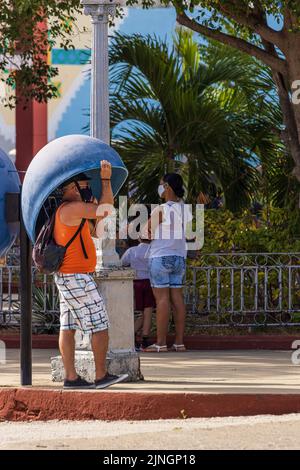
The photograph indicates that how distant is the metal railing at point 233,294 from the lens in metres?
14.6

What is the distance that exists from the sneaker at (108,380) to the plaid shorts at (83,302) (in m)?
0.37

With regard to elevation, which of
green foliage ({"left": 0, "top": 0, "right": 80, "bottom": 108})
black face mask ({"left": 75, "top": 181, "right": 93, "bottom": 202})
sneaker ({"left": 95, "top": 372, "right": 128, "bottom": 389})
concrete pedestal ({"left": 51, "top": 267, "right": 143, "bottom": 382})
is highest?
green foliage ({"left": 0, "top": 0, "right": 80, "bottom": 108})

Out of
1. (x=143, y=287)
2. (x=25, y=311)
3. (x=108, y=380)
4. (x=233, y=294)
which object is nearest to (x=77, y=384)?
(x=108, y=380)

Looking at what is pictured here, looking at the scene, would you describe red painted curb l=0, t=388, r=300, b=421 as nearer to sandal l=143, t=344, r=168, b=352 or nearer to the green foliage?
sandal l=143, t=344, r=168, b=352

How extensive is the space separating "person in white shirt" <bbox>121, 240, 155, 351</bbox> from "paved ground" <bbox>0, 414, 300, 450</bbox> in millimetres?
4379

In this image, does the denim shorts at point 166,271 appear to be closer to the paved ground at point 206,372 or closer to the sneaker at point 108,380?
the paved ground at point 206,372

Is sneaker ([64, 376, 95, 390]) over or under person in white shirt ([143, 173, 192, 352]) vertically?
under

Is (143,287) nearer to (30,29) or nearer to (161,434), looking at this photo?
(30,29)

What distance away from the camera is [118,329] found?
10.4 meters

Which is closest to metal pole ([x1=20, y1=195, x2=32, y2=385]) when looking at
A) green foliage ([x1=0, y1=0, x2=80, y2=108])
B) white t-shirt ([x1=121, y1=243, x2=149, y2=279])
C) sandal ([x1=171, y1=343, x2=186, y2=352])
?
sandal ([x1=171, y1=343, x2=186, y2=352])

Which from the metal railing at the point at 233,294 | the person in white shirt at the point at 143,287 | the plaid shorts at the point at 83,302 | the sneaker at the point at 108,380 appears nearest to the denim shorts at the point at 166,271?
the person in white shirt at the point at 143,287

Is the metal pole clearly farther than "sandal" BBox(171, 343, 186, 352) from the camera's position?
No

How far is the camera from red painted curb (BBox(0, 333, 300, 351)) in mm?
13891

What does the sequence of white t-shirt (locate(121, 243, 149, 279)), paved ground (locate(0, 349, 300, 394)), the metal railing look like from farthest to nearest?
the metal railing < white t-shirt (locate(121, 243, 149, 279)) < paved ground (locate(0, 349, 300, 394))
